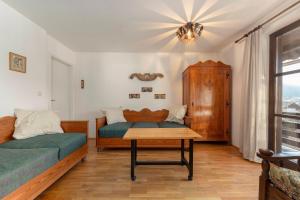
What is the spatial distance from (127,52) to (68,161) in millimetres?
3147

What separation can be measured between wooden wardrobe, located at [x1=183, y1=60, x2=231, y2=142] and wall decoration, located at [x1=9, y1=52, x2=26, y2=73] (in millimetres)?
3107

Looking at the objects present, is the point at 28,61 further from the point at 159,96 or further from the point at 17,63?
the point at 159,96

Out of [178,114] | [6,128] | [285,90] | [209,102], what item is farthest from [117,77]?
[285,90]

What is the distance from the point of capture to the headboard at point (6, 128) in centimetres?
235

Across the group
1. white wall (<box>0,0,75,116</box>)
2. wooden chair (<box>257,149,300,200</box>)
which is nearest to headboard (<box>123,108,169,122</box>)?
white wall (<box>0,0,75,116</box>)

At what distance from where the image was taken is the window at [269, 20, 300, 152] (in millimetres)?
2510

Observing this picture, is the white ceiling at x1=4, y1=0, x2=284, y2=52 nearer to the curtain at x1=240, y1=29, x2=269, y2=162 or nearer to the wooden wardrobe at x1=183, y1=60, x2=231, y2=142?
the curtain at x1=240, y1=29, x2=269, y2=162

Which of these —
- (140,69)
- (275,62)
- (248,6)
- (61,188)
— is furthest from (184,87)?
(61,188)

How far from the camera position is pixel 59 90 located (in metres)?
4.26

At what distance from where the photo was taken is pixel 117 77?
15.7 feet

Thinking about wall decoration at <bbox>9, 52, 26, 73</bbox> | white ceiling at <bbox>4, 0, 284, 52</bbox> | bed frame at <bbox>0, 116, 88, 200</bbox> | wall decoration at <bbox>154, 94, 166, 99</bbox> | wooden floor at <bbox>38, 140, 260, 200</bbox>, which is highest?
white ceiling at <bbox>4, 0, 284, 52</bbox>

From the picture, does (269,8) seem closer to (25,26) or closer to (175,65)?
(175,65)

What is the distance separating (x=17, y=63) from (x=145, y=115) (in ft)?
9.33

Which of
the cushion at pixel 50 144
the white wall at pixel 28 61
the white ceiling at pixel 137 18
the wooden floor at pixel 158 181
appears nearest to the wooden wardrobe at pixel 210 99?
the white ceiling at pixel 137 18
